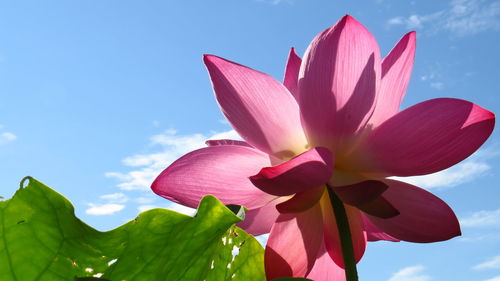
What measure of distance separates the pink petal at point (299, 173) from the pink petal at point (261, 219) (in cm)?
10

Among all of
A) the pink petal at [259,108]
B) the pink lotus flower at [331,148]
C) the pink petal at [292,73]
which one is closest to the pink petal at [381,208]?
the pink lotus flower at [331,148]

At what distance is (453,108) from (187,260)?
1.05 ft

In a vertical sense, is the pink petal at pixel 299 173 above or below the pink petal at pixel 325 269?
above

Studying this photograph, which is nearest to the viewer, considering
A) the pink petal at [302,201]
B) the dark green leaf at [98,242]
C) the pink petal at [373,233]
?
the dark green leaf at [98,242]

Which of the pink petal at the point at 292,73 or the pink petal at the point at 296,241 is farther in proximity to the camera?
the pink petal at the point at 292,73

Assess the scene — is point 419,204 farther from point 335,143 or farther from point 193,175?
point 193,175

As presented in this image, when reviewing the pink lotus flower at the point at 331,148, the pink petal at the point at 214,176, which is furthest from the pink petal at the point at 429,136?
the pink petal at the point at 214,176

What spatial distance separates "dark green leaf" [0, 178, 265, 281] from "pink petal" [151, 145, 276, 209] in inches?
3.2

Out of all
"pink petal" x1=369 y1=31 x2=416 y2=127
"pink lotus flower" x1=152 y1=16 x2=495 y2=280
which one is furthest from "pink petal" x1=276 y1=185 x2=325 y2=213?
"pink petal" x1=369 y1=31 x2=416 y2=127

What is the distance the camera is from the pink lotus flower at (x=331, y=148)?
2.22ft

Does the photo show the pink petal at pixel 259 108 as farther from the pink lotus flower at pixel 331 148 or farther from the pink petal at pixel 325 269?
the pink petal at pixel 325 269

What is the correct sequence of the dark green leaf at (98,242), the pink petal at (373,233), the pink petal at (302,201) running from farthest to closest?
the pink petal at (373,233)
the pink petal at (302,201)
the dark green leaf at (98,242)

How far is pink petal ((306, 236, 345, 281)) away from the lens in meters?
0.77

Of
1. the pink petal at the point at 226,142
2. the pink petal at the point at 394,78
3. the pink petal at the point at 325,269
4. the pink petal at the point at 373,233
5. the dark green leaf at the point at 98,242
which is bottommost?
the dark green leaf at the point at 98,242
